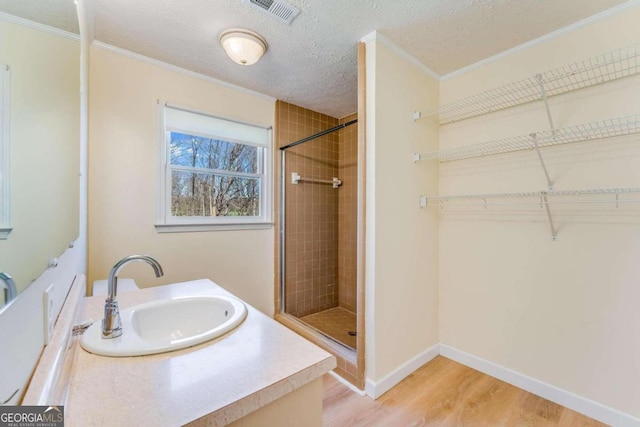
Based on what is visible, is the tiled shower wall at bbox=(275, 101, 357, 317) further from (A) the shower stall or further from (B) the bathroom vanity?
(B) the bathroom vanity

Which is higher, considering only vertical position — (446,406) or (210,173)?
(210,173)

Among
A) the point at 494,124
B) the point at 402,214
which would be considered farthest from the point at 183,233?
the point at 494,124

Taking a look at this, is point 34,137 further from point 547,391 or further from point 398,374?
point 547,391

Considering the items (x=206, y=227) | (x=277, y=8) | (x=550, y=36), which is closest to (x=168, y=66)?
(x=277, y=8)

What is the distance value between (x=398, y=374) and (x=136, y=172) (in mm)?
2368

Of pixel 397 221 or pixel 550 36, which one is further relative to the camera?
pixel 397 221

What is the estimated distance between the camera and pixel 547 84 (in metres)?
1.71

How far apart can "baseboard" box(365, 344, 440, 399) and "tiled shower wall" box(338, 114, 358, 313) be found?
1041mm

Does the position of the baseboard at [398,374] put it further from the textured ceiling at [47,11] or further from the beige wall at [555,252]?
the textured ceiling at [47,11]

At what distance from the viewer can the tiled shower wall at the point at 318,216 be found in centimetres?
285

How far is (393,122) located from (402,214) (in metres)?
0.65

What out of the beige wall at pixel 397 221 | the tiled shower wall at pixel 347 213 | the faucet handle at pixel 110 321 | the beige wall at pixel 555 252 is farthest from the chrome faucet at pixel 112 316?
the tiled shower wall at pixel 347 213

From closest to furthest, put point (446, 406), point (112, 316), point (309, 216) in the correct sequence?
point (112, 316), point (446, 406), point (309, 216)

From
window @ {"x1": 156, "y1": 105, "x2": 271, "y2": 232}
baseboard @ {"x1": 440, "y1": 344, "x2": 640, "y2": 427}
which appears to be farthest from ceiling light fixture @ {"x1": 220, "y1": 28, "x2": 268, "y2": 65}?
baseboard @ {"x1": 440, "y1": 344, "x2": 640, "y2": 427}
